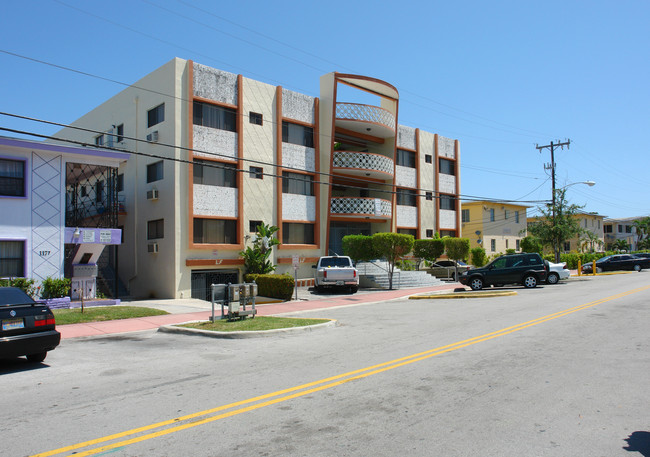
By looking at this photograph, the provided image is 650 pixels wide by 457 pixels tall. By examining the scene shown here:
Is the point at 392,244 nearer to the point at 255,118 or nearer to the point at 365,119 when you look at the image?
the point at 365,119

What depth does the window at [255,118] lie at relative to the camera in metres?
26.6

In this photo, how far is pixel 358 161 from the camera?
31656mm

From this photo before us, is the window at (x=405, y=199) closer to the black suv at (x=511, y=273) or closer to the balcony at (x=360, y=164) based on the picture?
the balcony at (x=360, y=164)

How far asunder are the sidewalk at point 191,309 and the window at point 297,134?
8.55 meters

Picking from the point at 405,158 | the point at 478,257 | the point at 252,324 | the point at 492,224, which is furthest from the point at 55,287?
the point at 492,224

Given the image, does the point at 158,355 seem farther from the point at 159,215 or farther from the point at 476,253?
the point at 476,253

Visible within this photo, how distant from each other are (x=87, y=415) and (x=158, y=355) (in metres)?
4.18

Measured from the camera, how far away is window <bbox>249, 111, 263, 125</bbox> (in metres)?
26.6

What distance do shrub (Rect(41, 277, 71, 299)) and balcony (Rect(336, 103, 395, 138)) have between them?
1836 cm

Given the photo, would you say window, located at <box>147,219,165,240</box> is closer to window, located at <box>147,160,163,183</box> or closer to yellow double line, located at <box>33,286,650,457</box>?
window, located at <box>147,160,163,183</box>

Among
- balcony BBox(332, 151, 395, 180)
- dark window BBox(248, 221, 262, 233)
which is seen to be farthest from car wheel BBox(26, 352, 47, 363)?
balcony BBox(332, 151, 395, 180)

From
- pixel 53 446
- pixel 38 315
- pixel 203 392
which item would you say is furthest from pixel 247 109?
pixel 53 446

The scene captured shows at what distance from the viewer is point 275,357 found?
9094 mm

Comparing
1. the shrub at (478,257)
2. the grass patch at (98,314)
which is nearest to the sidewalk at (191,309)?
the grass patch at (98,314)
